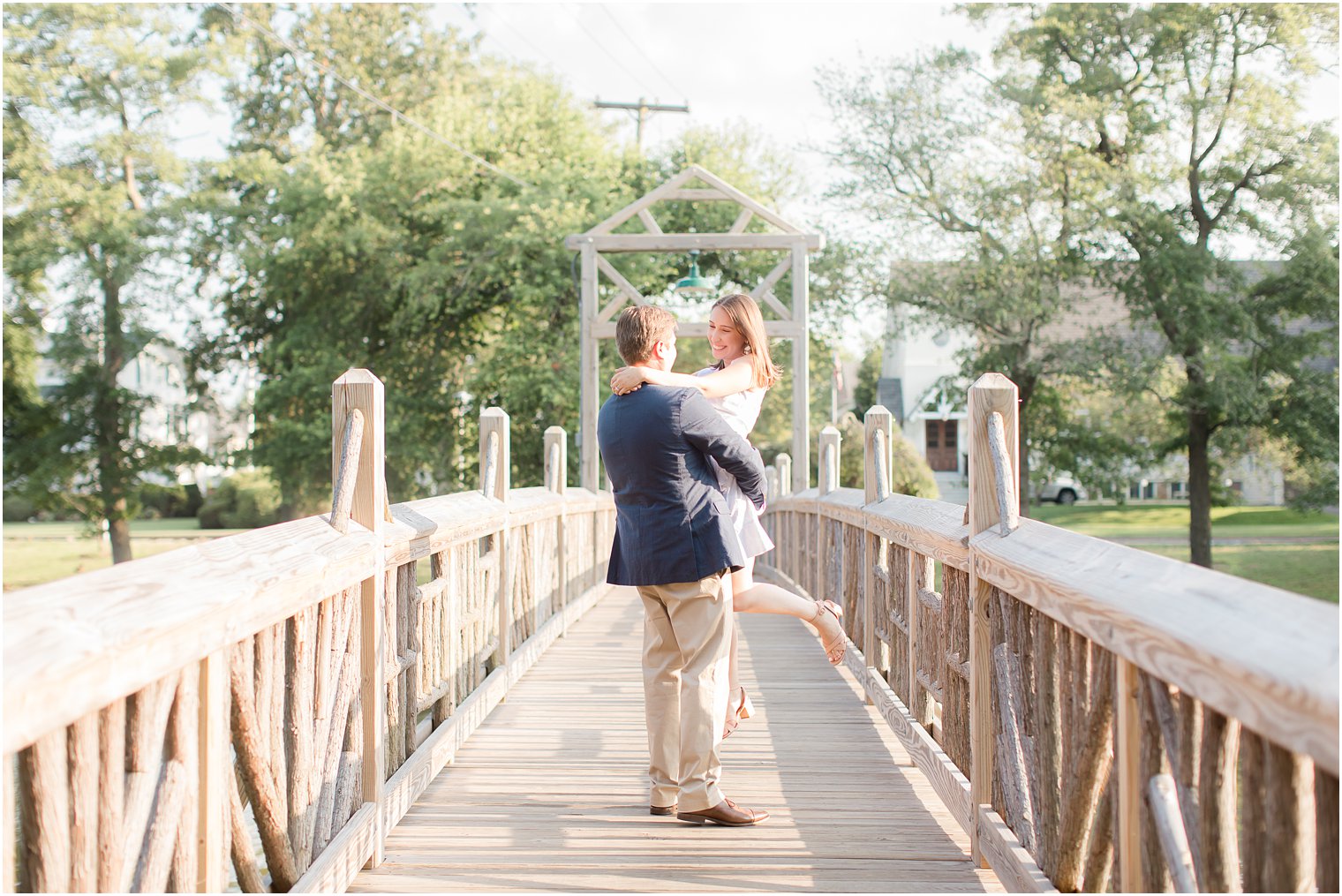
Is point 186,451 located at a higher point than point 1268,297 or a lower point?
lower

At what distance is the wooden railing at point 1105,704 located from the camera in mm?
1610

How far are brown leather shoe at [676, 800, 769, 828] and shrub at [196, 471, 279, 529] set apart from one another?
29.1 meters

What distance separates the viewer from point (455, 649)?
183 inches

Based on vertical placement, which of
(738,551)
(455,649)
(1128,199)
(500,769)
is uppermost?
(1128,199)

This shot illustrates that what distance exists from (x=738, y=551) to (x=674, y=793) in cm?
81

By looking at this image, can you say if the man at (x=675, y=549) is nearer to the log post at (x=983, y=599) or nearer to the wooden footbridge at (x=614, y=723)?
the wooden footbridge at (x=614, y=723)

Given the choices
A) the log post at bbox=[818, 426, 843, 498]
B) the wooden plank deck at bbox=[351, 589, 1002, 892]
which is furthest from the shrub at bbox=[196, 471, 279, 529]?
the wooden plank deck at bbox=[351, 589, 1002, 892]

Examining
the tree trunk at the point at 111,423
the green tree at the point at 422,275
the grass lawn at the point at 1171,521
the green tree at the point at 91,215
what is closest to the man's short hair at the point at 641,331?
the green tree at the point at 422,275

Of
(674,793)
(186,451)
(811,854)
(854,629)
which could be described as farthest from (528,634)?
(186,451)

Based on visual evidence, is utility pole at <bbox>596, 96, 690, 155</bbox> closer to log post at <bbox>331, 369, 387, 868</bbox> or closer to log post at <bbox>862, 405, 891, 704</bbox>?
log post at <bbox>862, 405, 891, 704</bbox>

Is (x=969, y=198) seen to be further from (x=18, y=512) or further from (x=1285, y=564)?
(x=18, y=512)

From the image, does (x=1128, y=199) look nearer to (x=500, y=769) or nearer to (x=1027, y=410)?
(x=1027, y=410)

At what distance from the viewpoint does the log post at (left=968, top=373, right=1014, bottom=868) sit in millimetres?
3250

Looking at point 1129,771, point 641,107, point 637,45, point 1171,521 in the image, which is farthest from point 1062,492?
point 1129,771
